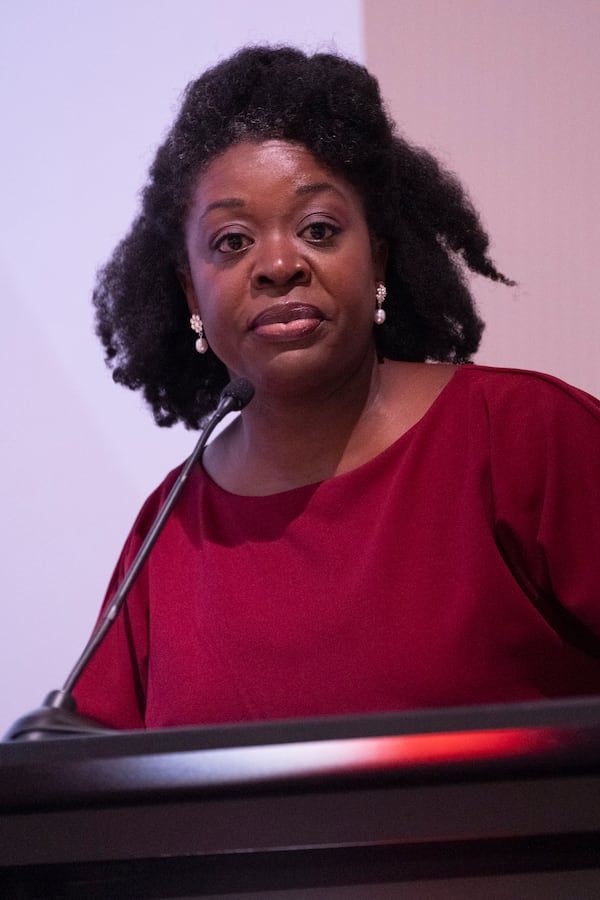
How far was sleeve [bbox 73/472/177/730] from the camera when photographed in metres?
1.62

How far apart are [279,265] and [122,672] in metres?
0.60

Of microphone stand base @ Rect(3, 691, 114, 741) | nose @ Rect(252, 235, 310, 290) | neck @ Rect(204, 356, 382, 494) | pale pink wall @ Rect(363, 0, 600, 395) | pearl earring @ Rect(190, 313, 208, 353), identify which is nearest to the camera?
microphone stand base @ Rect(3, 691, 114, 741)

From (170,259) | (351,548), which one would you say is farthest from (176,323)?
(351,548)

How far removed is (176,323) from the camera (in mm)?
1856

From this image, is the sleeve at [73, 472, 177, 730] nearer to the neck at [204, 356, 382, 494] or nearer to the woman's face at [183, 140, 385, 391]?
the neck at [204, 356, 382, 494]

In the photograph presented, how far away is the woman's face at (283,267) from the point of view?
1.49 m

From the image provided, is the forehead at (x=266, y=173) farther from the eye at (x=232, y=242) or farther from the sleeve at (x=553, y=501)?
the sleeve at (x=553, y=501)

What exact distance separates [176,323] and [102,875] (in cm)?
121

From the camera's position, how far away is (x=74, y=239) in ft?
6.92

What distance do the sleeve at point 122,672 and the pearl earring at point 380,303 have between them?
0.48 m

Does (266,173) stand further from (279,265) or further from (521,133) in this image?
(521,133)

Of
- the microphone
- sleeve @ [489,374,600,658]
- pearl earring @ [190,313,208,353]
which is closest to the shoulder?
sleeve @ [489,374,600,658]

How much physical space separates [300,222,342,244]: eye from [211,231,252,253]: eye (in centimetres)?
7

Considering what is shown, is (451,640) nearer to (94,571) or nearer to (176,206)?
(176,206)
